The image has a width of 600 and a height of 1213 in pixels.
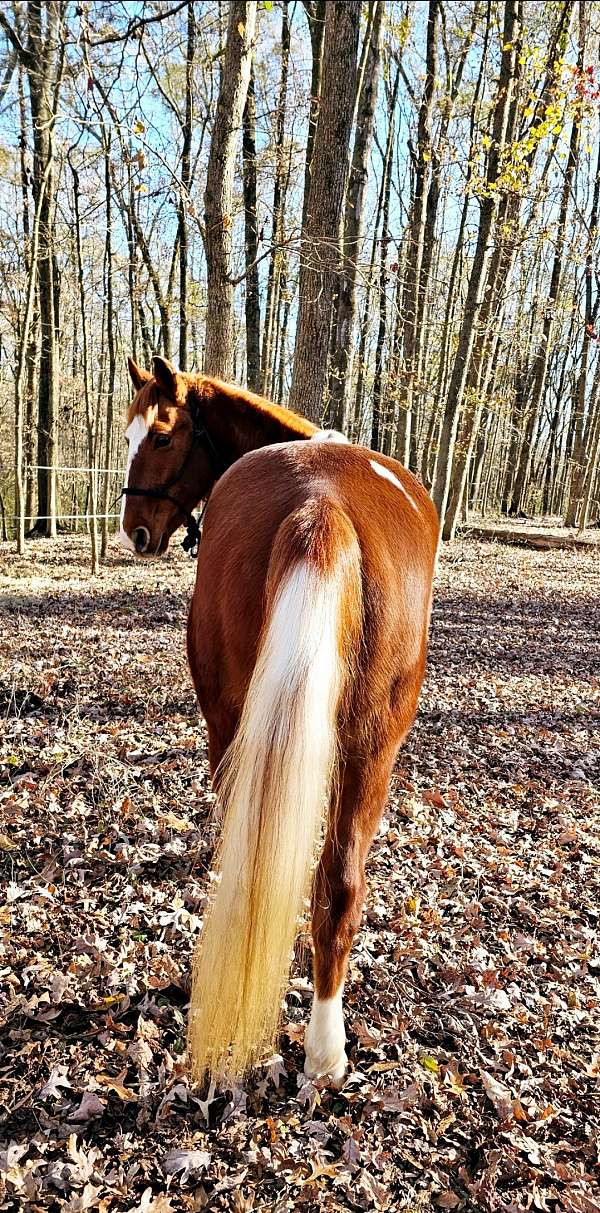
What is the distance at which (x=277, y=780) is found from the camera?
164cm

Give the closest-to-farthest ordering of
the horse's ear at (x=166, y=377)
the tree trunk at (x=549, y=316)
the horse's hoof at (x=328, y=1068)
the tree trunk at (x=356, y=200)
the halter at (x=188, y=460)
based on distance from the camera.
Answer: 1. the horse's hoof at (x=328, y=1068)
2. the horse's ear at (x=166, y=377)
3. the halter at (x=188, y=460)
4. the tree trunk at (x=356, y=200)
5. the tree trunk at (x=549, y=316)

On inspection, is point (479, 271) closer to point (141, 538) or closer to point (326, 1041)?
point (141, 538)

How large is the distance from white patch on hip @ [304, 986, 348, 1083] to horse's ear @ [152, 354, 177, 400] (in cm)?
268

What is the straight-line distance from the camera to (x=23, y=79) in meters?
14.5

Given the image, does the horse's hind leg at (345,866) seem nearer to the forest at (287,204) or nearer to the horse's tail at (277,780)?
the horse's tail at (277,780)

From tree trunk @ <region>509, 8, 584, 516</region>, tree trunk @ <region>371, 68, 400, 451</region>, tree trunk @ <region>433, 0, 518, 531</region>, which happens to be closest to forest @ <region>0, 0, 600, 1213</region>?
tree trunk @ <region>433, 0, 518, 531</region>

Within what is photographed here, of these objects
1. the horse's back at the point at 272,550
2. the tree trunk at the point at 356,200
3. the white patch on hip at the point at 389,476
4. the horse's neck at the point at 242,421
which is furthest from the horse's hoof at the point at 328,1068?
the tree trunk at the point at 356,200

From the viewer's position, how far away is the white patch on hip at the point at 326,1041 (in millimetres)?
2246

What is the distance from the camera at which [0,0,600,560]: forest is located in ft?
18.0

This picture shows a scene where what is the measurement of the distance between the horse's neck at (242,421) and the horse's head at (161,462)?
10 centimetres

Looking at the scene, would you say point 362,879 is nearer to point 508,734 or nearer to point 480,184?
point 508,734

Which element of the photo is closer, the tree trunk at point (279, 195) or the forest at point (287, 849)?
the forest at point (287, 849)

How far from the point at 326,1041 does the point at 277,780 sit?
1.28 meters

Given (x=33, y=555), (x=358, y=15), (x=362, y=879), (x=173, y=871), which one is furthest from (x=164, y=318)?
(x=362, y=879)
